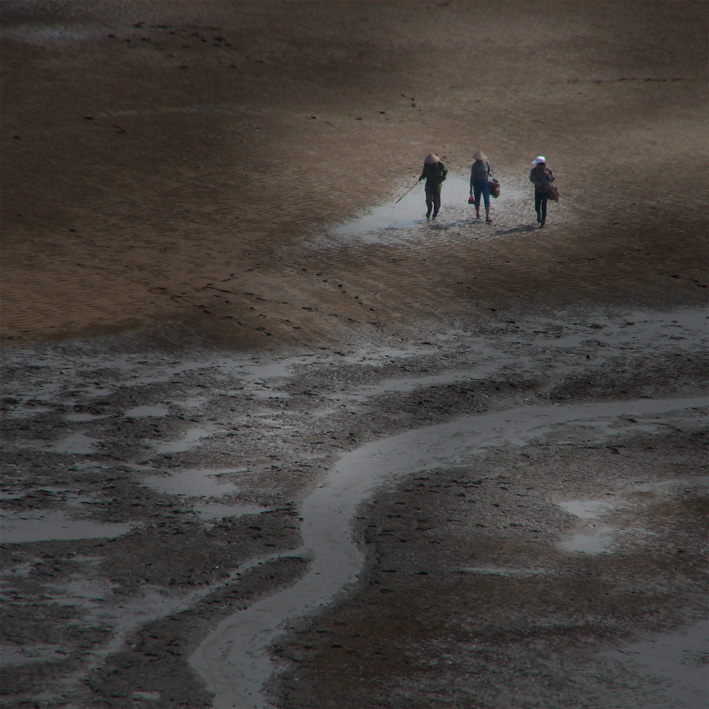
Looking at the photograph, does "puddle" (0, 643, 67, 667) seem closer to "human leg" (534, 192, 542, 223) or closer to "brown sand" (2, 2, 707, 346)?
"brown sand" (2, 2, 707, 346)

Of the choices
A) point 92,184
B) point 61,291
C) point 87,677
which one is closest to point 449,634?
point 87,677

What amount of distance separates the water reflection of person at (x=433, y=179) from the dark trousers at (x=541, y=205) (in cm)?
197

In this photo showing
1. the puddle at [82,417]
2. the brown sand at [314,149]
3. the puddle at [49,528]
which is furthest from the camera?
the brown sand at [314,149]

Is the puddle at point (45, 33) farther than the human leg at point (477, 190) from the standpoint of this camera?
Yes

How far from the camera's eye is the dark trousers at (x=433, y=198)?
16.0 m

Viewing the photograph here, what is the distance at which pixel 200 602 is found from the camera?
20.9ft

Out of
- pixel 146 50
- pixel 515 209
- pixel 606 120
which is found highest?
pixel 146 50

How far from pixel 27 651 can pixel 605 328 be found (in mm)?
9442

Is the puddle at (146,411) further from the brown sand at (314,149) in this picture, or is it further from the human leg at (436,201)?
the human leg at (436,201)

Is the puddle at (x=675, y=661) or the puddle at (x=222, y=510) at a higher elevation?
the puddle at (x=222, y=510)

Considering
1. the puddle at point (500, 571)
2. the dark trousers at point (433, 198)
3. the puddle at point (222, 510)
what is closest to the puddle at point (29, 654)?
the puddle at point (222, 510)

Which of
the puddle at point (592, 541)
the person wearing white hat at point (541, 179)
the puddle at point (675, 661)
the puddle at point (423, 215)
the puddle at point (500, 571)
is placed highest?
the person wearing white hat at point (541, 179)

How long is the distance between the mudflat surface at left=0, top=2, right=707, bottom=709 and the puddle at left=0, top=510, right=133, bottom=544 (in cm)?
3

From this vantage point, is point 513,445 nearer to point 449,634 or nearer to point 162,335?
point 449,634
